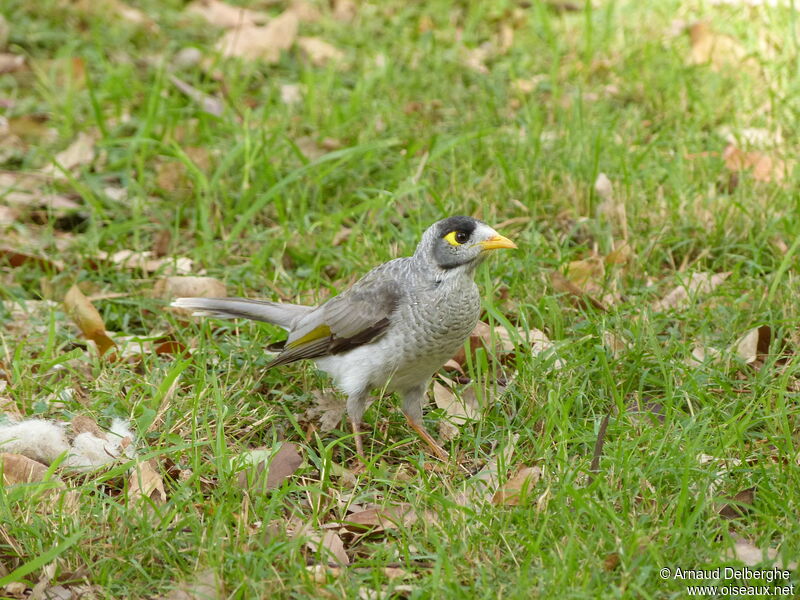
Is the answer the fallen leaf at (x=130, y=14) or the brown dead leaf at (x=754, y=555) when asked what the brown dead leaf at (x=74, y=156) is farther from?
the brown dead leaf at (x=754, y=555)

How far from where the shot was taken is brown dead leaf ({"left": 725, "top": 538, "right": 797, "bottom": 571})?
3537mm

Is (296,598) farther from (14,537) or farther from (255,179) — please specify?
(255,179)

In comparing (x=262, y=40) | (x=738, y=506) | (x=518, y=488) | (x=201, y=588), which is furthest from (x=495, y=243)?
(x=262, y=40)

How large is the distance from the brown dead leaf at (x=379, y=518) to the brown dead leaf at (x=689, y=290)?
1978 millimetres

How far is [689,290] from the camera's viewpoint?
5.28m

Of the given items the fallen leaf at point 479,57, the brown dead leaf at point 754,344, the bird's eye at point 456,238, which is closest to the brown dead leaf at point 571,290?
the brown dead leaf at point 754,344

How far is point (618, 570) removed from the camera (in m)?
3.53

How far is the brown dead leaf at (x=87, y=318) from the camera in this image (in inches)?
207

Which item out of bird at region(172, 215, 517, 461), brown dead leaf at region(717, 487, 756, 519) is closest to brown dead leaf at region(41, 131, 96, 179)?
bird at region(172, 215, 517, 461)

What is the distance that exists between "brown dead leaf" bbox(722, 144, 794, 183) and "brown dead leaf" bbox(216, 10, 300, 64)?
12.0 feet

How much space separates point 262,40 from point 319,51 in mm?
467

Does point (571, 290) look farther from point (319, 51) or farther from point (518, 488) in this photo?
point (319, 51)

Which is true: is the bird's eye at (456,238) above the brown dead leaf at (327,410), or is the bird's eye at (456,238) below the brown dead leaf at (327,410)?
above

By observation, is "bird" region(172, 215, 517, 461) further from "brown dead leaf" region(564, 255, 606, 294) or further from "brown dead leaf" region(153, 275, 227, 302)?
"brown dead leaf" region(564, 255, 606, 294)
